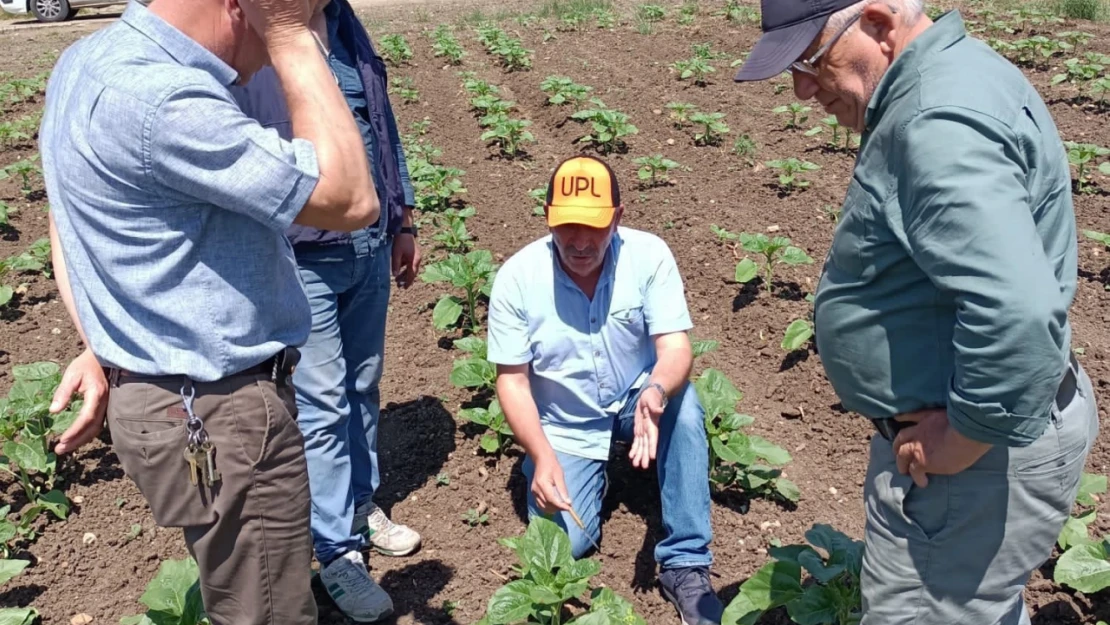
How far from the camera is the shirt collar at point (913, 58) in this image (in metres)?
1.81

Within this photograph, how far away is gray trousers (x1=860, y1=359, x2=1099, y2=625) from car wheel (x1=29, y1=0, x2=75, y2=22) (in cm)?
2173

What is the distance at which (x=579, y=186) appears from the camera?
3.12m

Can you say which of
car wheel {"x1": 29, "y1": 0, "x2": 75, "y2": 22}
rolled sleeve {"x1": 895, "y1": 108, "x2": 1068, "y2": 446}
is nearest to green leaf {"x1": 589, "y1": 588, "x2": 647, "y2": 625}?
rolled sleeve {"x1": 895, "y1": 108, "x2": 1068, "y2": 446}

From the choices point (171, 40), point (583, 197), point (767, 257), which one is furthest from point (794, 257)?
point (171, 40)

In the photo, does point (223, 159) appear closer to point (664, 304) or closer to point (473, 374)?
point (664, 304)

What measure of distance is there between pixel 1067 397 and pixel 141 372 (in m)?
1.84

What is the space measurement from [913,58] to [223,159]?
4.06 ft

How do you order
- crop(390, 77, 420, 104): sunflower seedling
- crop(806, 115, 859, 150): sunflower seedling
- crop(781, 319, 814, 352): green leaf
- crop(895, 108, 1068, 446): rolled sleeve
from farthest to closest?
crop(390, 77, 420, 104): sunflower seedling
crop(806, 115, 859, 150): sunflower seedling
crop(781, 319, 814, 352): green leaf
crop(895, 108, 1068, 446): rolled sleeve

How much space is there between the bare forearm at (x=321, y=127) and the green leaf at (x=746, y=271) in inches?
136

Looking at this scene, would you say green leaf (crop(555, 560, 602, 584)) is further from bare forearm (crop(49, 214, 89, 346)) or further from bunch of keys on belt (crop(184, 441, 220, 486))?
bare forearm (crop(49, 214, 89, 346))

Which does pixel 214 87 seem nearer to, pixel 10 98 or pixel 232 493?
pixel 232 493

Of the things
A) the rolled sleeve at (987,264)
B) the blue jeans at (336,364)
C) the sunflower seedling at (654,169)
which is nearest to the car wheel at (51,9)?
the sunflower seedling at (654,169)

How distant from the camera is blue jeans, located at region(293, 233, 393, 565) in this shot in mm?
3037

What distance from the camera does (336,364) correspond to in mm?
3078
